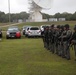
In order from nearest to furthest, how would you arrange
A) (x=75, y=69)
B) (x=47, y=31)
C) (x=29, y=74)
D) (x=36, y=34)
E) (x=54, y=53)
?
(x=29, y=74)
(x=75, y=69)
(x=54, y=53)
(x=47, y=31)
(x=36, y=34)

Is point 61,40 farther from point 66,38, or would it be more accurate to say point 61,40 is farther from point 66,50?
point 66,38

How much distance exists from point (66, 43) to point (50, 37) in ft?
13.6

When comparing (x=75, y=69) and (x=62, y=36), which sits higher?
(x=62, y=36)

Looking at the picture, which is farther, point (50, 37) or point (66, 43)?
point (50, 37)

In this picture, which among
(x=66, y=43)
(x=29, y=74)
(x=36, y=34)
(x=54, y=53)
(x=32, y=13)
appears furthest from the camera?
(x=32, y=13)

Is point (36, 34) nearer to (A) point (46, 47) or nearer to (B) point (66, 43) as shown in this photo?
(A) point (46, 47)

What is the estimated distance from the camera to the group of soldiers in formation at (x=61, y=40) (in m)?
17.1

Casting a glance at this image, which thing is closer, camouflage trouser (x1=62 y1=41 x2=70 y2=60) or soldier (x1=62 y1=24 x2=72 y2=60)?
soldier (x1=62 y1=24 x2=72 y2=60)

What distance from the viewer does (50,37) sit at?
21.7 meters

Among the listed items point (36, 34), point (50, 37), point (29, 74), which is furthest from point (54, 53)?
point (36, 34)

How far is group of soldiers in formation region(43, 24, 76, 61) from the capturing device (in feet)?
56.1

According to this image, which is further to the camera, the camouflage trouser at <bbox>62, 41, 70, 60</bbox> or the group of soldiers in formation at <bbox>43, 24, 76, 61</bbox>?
the camouflage trouser at <bbox>62, 41, 70, 60</bbox>

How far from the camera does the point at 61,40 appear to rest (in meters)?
18.4

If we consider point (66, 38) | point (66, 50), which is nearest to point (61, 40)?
point (66, 50)
